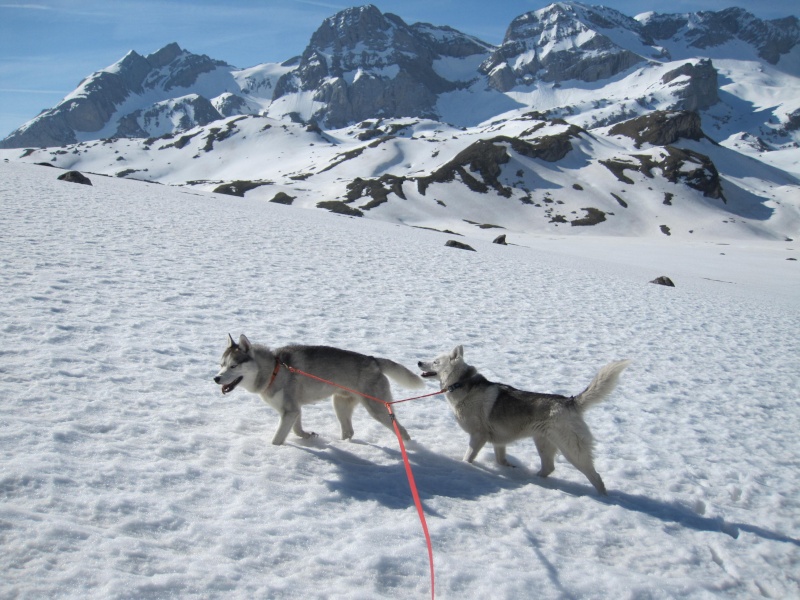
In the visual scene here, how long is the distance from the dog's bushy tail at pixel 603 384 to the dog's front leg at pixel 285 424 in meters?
3.89

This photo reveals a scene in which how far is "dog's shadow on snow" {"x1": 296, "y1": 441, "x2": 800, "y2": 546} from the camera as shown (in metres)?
6.12

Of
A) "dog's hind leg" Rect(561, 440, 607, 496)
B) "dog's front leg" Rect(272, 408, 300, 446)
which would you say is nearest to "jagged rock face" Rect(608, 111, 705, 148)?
"dog's hind leg" Rect(561, 440, 607, 496)

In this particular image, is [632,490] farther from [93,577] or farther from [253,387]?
[93,577]

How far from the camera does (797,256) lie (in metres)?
68.4

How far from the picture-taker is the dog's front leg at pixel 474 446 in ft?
23.4

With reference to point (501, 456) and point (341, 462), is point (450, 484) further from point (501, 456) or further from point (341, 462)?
point (341, 462)

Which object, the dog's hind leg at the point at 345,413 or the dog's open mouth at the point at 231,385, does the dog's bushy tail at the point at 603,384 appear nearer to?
the dog's hind leg at the point at 345,413

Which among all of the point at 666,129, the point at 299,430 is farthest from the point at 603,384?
the point at 666,129

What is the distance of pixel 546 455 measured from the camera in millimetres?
6992

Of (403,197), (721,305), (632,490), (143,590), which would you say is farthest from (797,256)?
(143,590)

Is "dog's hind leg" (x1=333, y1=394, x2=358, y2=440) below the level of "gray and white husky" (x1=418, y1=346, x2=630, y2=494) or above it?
below

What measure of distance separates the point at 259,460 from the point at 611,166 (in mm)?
142774

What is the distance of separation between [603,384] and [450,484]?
7.74 feet

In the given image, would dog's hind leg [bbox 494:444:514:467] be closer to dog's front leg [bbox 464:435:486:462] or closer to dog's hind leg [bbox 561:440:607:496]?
dog's front leg [bbox 464:435:486:462]
